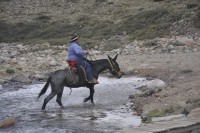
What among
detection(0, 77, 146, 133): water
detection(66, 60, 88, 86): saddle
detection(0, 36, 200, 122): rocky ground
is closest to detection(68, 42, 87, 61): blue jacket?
detection(66, 60, 88, 86): saddle

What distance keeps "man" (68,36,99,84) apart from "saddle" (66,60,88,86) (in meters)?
0.12

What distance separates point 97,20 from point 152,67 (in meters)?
24.9

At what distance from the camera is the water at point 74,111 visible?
12.5 meters

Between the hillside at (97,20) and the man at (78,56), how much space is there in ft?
59.6

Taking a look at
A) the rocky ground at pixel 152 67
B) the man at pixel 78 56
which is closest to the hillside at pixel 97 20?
the rocky ground at pixel 152 67

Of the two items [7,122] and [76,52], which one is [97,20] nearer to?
[76,52]

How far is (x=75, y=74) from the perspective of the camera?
1588 cm

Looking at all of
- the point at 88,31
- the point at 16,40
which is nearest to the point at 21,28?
the point at 16,40

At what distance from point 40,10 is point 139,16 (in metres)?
18.8

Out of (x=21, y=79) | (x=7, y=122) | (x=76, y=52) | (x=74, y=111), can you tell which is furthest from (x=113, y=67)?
(x=21, y=79)

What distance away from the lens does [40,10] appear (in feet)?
194

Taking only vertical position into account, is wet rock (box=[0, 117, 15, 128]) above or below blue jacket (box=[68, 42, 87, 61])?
below

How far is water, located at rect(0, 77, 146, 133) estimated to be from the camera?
490 inches

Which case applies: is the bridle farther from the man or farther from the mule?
the man
